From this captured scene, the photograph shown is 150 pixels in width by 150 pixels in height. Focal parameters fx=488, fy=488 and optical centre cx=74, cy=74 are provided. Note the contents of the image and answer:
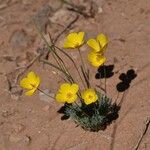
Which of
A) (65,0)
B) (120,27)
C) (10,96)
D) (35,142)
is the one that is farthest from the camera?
(65,0)

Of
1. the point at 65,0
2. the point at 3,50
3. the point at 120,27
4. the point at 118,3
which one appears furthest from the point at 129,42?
the point at 3,50

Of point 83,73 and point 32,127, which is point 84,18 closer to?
point 83,73

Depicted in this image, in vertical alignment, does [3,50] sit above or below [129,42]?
below

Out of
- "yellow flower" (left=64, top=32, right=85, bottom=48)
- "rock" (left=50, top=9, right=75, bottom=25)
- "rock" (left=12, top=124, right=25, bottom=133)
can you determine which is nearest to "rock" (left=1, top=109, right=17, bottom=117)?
"rock" (left=12, top=124, right=25, bottom=133)

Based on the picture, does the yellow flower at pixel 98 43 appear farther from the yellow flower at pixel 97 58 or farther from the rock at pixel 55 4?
the rock at pixel 55 4

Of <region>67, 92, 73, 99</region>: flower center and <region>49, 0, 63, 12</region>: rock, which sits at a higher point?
<region>67, 92, 73, 99</region>: flower center

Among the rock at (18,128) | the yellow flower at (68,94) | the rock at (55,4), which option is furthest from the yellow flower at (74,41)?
the rock at (55,4)

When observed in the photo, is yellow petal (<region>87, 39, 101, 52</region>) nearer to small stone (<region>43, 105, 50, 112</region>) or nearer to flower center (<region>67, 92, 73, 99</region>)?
flower center (<region>67, 92, 73, 99</region>)

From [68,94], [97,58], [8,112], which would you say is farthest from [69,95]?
[8,112]
